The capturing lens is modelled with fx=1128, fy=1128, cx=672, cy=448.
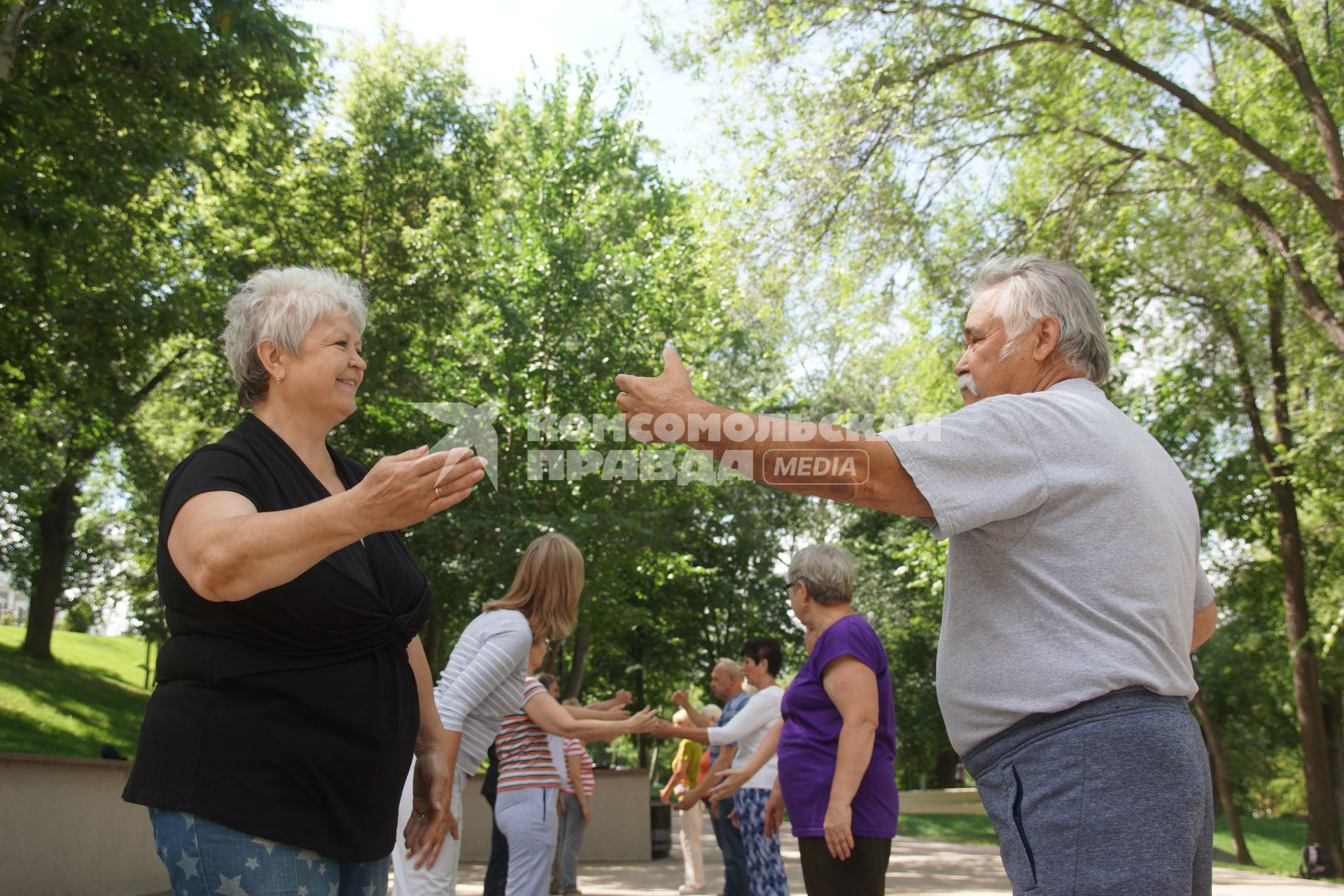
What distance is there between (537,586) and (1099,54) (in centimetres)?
918

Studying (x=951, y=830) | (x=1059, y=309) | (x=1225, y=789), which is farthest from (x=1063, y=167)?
(x=951, y=830)

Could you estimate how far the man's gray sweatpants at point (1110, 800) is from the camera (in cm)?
192

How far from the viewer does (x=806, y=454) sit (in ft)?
6.76

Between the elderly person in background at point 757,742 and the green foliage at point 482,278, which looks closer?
the elderly person in background at point 757,742

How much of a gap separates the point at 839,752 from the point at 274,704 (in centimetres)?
253

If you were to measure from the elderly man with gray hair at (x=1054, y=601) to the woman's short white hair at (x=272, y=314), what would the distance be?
810 millimetres

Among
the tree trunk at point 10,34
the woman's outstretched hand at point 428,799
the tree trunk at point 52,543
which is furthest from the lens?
the tree trunk at point 52,543

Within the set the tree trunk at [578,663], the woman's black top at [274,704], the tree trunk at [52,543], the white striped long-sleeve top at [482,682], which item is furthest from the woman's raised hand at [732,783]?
the tree trunk at [52,543]

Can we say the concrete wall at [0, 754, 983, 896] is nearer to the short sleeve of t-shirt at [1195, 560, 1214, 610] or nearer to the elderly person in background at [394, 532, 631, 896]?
the elderly person in background at [394, 532, 631, 896]

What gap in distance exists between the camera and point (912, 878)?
14.2m

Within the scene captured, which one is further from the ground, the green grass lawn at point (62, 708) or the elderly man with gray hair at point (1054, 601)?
the elderly man with gray hair at point (1054, 601)

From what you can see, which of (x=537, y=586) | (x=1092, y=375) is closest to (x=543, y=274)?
(x=537, y=586)

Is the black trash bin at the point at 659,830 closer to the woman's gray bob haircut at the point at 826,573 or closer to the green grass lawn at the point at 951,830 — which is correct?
the green grass lawn at the point at 951,830

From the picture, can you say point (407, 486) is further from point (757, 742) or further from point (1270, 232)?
point (1270, 232)
